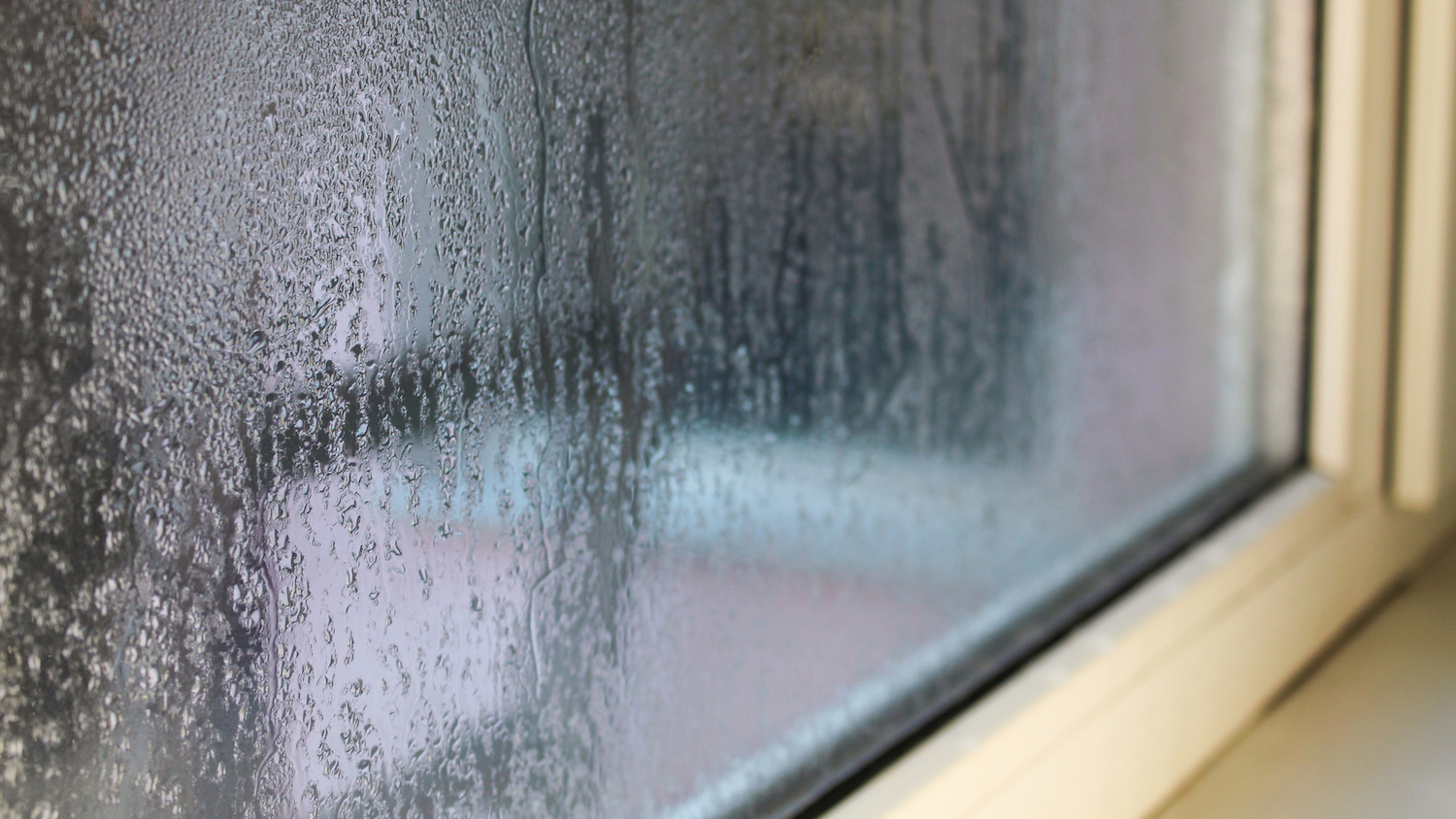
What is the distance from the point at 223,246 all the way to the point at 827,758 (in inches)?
14.8

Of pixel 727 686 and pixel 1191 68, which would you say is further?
pixel 1191 68

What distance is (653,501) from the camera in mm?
442

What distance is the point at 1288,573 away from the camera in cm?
78

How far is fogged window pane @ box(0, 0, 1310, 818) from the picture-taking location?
10.9 inches

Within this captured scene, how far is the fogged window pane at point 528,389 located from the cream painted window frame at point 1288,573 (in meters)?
0.05

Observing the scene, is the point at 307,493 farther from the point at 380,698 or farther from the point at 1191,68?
the point at 1191,68

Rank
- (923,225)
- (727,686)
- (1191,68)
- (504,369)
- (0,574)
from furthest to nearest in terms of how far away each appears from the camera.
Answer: (1191,68), (923,225), (727,686), (504,369), (0,574)

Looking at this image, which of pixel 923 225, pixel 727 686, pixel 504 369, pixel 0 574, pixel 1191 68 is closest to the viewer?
pixel 0 574

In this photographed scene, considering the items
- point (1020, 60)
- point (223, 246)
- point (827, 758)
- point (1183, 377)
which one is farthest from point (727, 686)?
point (1183, 377)

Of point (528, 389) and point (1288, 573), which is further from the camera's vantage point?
point (1288, 573)

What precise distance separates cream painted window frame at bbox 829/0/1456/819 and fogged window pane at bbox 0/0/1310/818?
53mm

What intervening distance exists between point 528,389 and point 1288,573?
0.66m

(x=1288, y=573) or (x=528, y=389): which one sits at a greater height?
(x=528, y=389)

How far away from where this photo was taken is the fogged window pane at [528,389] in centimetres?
28
